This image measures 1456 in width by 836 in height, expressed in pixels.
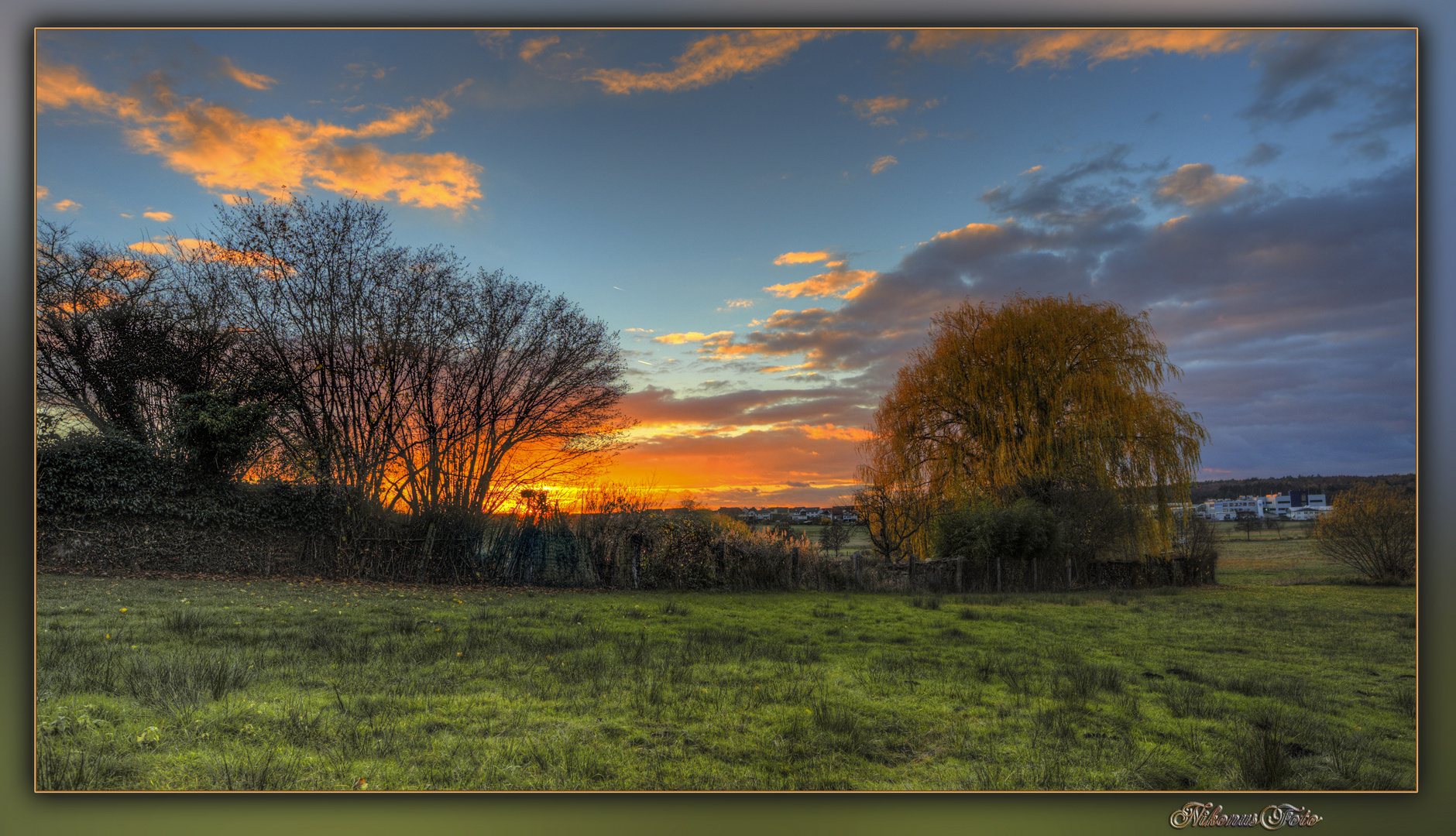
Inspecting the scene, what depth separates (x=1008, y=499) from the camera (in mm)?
11688

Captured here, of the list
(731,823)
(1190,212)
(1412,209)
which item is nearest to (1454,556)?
(1412,209)

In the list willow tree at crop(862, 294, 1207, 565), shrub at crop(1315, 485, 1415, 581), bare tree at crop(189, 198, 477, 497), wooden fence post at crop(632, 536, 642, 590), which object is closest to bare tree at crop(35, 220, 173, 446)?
bare tree at crop(189, 198, 477, 497)

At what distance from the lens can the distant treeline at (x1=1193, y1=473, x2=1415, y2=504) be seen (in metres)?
3.80

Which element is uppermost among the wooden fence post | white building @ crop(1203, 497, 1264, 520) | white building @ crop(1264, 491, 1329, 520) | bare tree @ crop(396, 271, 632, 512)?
bare tree @ crop(396, 271, 632, 512)

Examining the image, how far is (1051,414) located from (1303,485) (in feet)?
20.8

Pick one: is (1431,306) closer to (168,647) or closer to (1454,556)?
(1454,556)

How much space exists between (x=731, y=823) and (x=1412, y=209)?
4.87m

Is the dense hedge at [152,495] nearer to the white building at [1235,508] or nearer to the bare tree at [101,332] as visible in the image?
the bare tree at [101,332]

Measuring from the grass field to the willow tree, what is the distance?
5415 millimetres

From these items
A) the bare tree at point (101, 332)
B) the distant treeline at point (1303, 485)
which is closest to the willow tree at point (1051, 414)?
the distant treeline at point (1303, 485)

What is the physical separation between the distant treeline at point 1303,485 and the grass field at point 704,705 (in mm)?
657

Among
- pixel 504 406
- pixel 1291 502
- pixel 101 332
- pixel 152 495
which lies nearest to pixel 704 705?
pixel 1291 502

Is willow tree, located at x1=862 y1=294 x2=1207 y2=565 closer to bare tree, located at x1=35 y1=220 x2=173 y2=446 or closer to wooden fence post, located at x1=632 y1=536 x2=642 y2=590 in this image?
wooden fence post, located at x1=632 y1=536 x2=642 y2=590

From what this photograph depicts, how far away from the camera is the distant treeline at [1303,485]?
380cm
